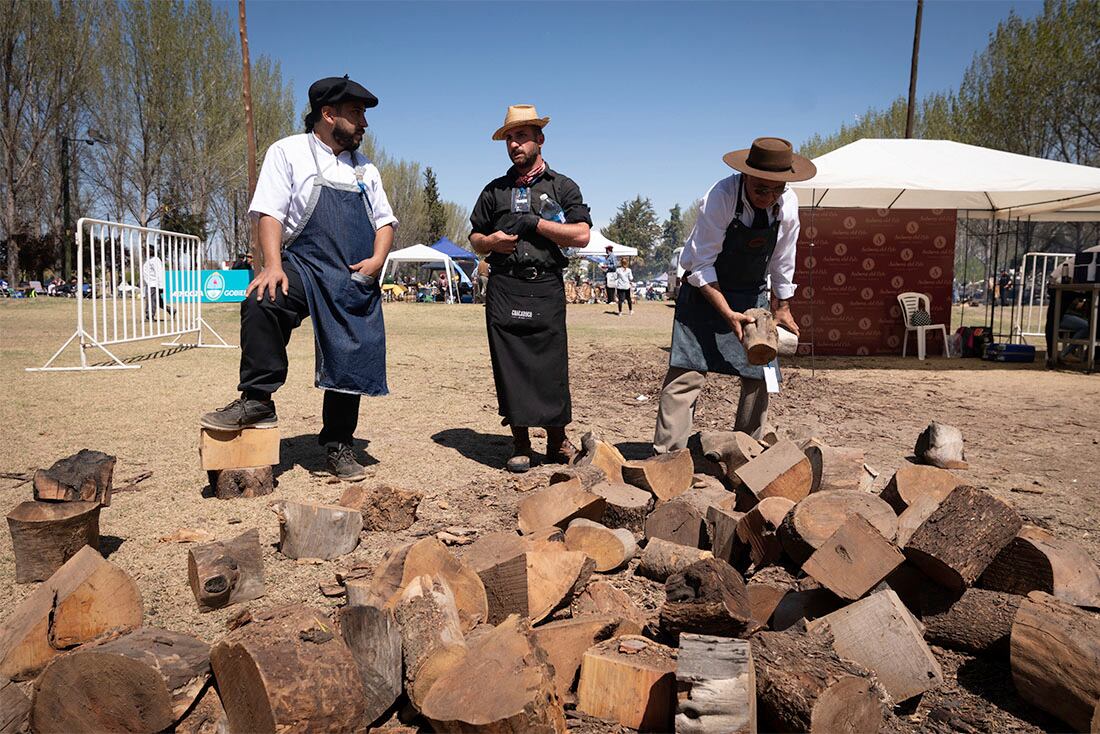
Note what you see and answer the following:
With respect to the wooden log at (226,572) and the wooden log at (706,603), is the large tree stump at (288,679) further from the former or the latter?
the wooden log at (706,603)

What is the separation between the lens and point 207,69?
35125mm

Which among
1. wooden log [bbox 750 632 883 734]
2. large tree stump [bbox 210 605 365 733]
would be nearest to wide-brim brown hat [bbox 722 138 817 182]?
wooden log [bbox 750 632 883 734]

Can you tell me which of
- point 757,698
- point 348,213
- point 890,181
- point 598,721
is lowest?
point 598,721

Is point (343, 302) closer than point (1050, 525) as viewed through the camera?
No

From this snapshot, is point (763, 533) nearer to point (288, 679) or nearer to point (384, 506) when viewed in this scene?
point (384, 506)

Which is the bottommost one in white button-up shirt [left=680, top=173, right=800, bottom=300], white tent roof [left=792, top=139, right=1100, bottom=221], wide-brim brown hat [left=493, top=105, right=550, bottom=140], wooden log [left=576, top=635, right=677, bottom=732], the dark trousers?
wooden log [left=576, top=635, right=677, bottom=732]

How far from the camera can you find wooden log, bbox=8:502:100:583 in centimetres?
257

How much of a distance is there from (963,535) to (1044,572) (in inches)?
13.1

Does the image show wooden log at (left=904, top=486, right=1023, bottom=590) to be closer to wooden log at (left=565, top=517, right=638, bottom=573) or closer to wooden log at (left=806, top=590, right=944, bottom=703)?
wooden log at (left=806, top=590, right=944, bottom=703)

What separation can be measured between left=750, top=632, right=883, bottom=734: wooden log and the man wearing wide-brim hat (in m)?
2.19

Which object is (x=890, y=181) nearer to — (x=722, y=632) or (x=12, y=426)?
(x=722, y=632)

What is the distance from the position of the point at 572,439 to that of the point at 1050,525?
2733 mm

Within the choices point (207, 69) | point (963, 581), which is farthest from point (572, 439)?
point (207, 69)

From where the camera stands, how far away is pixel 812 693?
1.70 m
